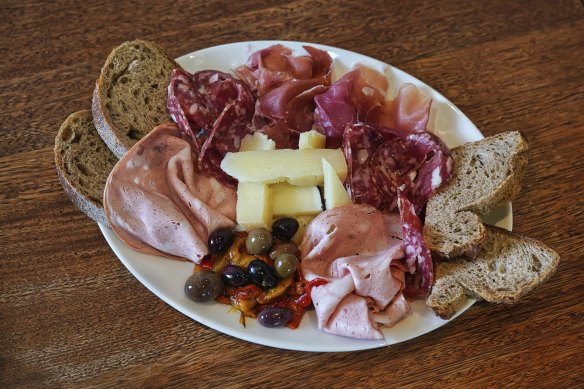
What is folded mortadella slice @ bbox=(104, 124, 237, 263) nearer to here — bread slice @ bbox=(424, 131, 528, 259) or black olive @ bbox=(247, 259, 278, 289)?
black olive @ bbox=(247, 259, 278, 289)

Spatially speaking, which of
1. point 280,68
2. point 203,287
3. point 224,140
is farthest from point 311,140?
point 203,287

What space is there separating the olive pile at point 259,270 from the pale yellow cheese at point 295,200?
0.18 feet

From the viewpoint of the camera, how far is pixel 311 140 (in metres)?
1.99

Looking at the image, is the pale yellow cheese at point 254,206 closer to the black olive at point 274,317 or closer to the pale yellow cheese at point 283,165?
the pale yellow cheese at point 283,165

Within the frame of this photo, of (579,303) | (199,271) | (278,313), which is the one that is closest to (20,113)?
(199,271)

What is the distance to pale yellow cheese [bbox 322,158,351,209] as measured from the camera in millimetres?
1865

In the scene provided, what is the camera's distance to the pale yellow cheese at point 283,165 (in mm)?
1896

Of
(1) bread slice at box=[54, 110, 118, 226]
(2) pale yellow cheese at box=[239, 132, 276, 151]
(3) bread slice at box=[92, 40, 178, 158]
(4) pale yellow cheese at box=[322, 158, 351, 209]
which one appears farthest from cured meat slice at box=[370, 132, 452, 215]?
(1) bread slice at box=[54, 110, 118, 226]

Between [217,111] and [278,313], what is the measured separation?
77 centimetres

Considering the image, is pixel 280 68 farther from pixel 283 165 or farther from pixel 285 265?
pixel 285 265

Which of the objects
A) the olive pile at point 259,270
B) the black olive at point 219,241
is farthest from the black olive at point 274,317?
the black olive at point 219,241

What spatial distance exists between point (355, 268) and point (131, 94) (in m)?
1.03

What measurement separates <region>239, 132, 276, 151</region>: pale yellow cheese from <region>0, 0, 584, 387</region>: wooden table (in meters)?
0.56

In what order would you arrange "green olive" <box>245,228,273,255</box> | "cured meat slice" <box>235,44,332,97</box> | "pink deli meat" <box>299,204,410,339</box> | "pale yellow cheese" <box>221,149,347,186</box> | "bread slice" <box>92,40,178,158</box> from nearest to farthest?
"pink deli meat" <box>299,204,410,339</box> < "green olive" <box>245,228,273,255</box> < "pale yellow cheese" <box>221,149,347,186</box> < "bread slice" <box>92,40,178,158</box> < "cured meat slice" <box>235,44,332,97</box>
